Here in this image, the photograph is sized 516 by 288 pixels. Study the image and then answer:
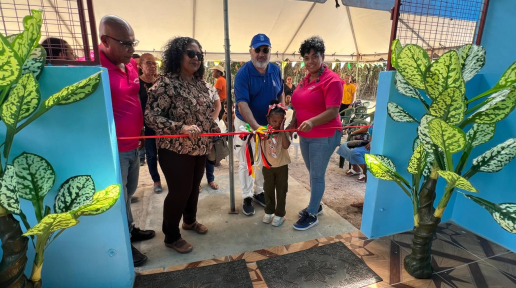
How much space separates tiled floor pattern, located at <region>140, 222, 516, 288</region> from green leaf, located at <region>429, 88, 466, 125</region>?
1.10 meters

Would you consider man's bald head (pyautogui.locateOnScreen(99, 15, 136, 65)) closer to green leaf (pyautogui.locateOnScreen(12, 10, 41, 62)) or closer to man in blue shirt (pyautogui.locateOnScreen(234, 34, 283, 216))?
green leaf (pyautogui.locateOnScreen(12, 10, 41, 62))

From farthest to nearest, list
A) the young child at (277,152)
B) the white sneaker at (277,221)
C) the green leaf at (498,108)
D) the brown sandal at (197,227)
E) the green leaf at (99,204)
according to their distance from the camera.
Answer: the white sneaker at (277,221)
the brown sandal at (197,227)
the young child at (277,152)
the green leaf at (498,108)
the green leaf at (99,204)

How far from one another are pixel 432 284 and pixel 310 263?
2.52 feet

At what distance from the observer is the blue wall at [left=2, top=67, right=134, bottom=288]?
1.30 m

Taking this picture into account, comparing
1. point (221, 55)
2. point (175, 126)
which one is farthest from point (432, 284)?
point (221, 55)

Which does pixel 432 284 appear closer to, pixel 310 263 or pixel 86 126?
pixel 310 263

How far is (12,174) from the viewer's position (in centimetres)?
104

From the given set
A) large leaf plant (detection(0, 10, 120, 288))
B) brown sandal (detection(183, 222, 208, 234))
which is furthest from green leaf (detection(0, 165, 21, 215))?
brown sandal (detection(183, 222, 208, 234))

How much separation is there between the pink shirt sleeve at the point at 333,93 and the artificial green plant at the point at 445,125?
0.40 metres

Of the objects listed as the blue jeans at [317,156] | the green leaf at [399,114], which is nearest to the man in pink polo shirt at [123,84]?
the blue jeans at [317,156]

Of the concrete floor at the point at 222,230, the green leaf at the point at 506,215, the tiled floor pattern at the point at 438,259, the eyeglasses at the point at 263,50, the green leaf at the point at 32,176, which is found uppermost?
the eyeglasses at the point at 263,50

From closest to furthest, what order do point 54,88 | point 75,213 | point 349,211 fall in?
point 75,213
point 54,88
point 349,211

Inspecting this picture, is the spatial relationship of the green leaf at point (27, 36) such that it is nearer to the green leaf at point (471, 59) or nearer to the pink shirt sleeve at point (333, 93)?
the pink shirt sleeve at point (333, 93)

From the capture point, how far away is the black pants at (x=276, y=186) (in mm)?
2180
